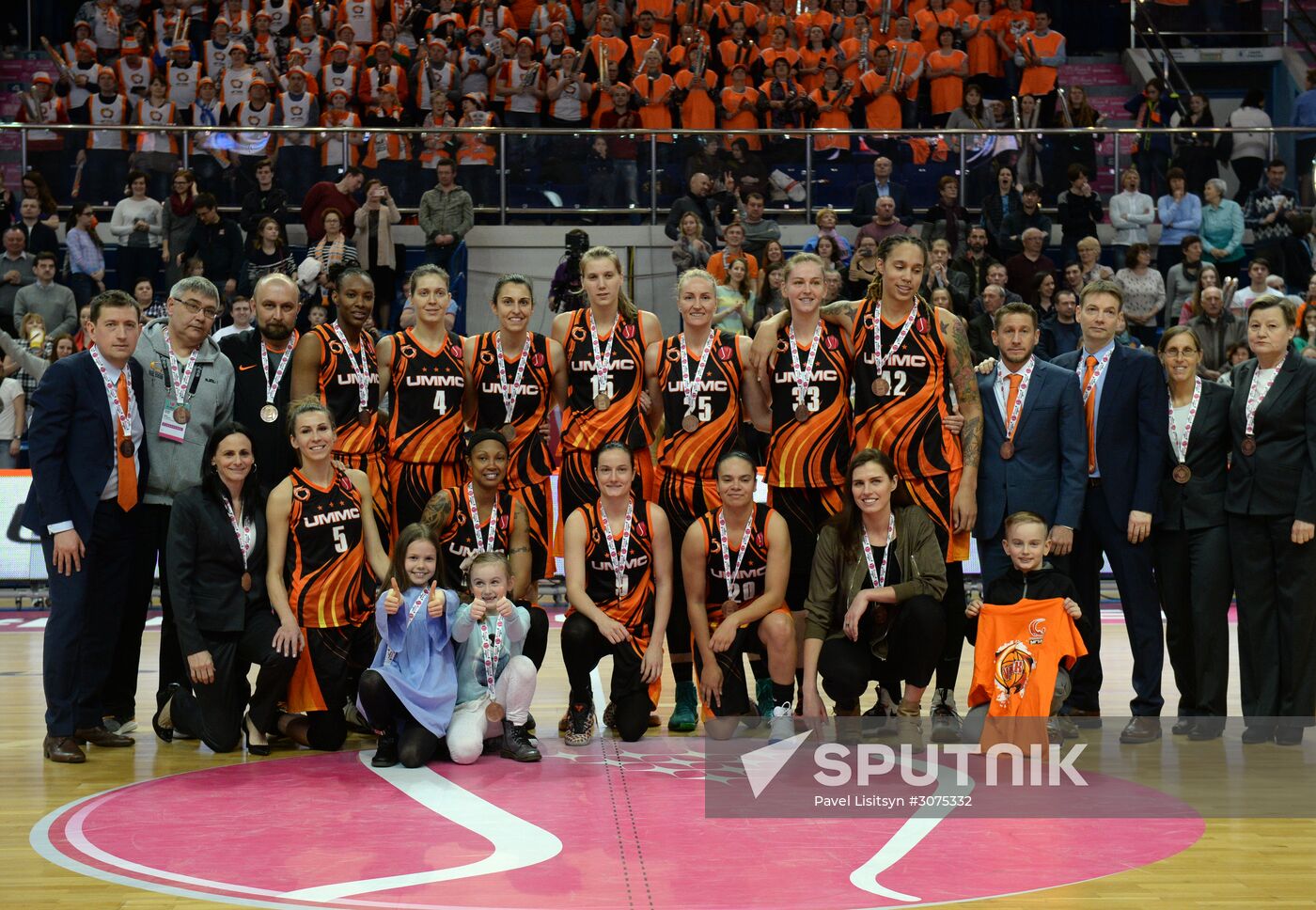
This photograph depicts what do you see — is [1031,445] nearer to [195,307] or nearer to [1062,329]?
[195,307]

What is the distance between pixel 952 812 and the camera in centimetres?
533

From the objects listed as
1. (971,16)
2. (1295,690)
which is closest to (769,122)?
(971,16)

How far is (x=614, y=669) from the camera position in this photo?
662 centimetres

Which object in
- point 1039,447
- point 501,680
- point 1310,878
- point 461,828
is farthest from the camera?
point 1039,447

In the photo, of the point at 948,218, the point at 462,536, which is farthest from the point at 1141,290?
the point at 462,536

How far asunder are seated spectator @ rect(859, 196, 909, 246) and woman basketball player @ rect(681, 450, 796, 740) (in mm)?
6604

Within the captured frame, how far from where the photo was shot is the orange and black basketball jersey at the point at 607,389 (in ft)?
22.8

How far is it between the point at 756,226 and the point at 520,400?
6.19 metres

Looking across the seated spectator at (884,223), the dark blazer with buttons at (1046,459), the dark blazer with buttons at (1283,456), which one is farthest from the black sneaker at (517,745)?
the seated spectator at (884,223)

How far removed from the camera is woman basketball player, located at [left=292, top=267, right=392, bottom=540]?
6949mm

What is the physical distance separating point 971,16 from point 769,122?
12.9 ft

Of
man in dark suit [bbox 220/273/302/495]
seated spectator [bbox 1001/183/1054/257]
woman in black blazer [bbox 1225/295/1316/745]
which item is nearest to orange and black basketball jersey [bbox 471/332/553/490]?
man in dark suit [bbox 220/273/302/495]

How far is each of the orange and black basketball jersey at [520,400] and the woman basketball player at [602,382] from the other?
0.12m

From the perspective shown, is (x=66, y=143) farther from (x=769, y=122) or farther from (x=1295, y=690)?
(x=1295, y=690)
